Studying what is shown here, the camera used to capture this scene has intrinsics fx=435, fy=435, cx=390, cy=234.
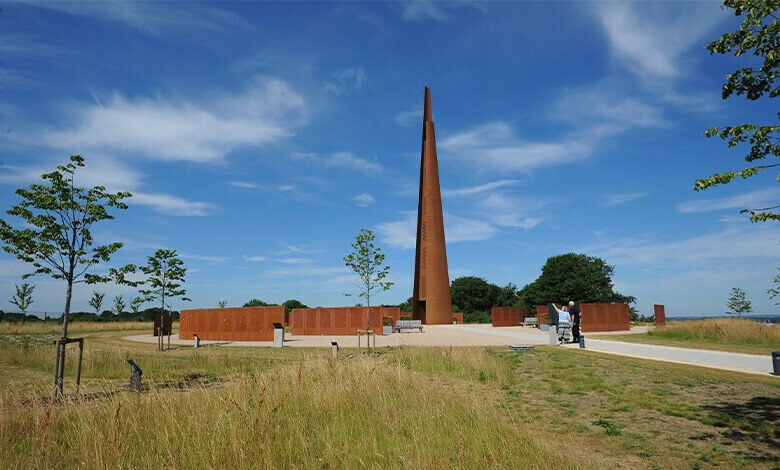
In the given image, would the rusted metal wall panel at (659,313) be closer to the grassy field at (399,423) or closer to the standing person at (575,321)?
the standing person at (575,321)

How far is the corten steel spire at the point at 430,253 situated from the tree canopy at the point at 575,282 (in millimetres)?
18870

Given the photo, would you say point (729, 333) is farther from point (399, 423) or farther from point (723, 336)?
point (399, 423)

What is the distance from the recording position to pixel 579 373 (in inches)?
453

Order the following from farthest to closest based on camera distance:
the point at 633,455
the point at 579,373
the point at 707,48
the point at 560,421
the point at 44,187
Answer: the point at 579,373 → the point at 44,187 → the point at 560,421 → the point at 707,48 → the point at 633,455

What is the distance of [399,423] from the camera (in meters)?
6.68

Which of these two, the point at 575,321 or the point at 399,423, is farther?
the point at 575,321

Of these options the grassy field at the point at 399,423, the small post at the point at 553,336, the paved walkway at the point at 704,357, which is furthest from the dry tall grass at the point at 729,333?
the grassy field at the point at 399,423

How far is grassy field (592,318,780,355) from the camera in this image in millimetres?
17641

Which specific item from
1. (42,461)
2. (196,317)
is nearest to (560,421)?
(42,461)

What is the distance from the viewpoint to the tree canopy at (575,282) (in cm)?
5941

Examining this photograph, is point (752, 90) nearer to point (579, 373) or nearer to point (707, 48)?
point (707, 48)

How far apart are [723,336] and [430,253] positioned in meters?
32.4

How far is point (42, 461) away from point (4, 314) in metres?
74.3

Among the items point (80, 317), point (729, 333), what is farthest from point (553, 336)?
point (80, 317)
